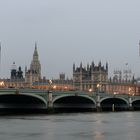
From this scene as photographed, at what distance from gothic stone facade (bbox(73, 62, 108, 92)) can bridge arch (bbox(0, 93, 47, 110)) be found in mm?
75424

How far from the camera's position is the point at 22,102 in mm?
→ 89250

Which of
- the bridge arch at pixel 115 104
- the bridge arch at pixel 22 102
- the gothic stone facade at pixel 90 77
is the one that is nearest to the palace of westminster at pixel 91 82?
the gothic stone facade at pixel 90 77

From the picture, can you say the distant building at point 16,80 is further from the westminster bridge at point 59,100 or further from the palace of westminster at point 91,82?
the westminster bridge at point 59,100

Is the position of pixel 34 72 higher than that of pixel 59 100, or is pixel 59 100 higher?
pixel 34 72

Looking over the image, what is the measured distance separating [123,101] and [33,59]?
102m

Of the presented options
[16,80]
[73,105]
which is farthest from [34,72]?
[73,105]

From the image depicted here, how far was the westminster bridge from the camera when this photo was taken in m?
76.5

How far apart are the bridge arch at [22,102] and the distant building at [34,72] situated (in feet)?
290

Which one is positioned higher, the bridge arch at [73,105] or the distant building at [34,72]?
the distant building at [34,72]

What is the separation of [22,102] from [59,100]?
7561 millimetres

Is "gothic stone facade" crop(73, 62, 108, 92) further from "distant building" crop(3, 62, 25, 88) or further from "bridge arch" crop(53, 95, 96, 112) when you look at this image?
"bridge arch" crop(53, 95, 96, 112)

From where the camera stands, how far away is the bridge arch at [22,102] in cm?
7996

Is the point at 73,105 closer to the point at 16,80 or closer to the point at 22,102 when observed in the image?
the point at 22,102

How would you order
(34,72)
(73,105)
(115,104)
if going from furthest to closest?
1. (34,72)
2. (115,104)
3. (73,105)
